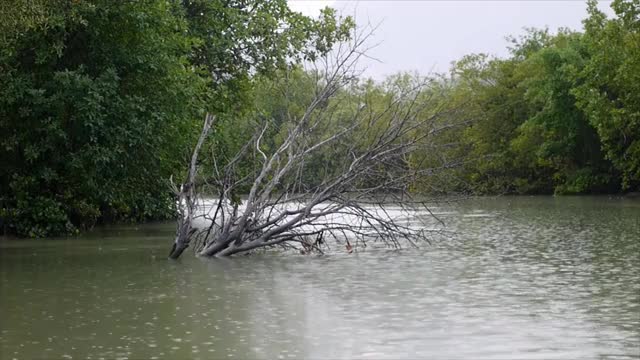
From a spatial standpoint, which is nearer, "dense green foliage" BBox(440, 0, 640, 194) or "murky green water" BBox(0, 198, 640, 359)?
"murky green water" BBox(0, 198, 640, 359)

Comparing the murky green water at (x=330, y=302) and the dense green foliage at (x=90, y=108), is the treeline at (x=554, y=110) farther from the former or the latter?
the murky green water at (x=330, y=302)

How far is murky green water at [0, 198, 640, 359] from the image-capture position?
1205cm

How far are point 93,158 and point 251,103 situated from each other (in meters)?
10.0

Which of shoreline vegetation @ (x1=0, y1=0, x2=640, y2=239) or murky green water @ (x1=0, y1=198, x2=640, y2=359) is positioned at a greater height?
shoreline vegetation @ (x1=0, y1=0, x2=640, y2=239)

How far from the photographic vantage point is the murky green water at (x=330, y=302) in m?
12.0

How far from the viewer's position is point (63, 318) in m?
14.5

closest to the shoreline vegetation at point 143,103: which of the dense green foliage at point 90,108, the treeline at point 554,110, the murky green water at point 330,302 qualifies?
the dense green foliage at point 90,108

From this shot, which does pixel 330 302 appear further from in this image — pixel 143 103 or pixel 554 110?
pixel 554 110

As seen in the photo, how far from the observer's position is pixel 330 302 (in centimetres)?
1570

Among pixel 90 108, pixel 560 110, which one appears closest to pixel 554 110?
pixel 560 110

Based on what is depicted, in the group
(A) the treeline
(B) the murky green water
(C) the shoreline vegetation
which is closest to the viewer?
(B) the murky green water

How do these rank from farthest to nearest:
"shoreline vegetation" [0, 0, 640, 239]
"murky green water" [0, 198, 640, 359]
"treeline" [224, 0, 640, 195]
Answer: "treeline" [224, 0, 640, 195], "shoreline vegetation" [0, 0, 640, 239], "murky green water" [0, 198, 640, 359]

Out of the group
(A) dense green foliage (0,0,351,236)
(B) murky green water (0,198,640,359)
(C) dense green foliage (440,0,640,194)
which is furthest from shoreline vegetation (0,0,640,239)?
(C) dense green foliage (440,0,640,194)

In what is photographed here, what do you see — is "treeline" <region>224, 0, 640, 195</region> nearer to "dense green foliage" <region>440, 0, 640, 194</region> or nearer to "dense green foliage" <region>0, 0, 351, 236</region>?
"dense green foliage" <region>440, 0, 640, 194</region>
